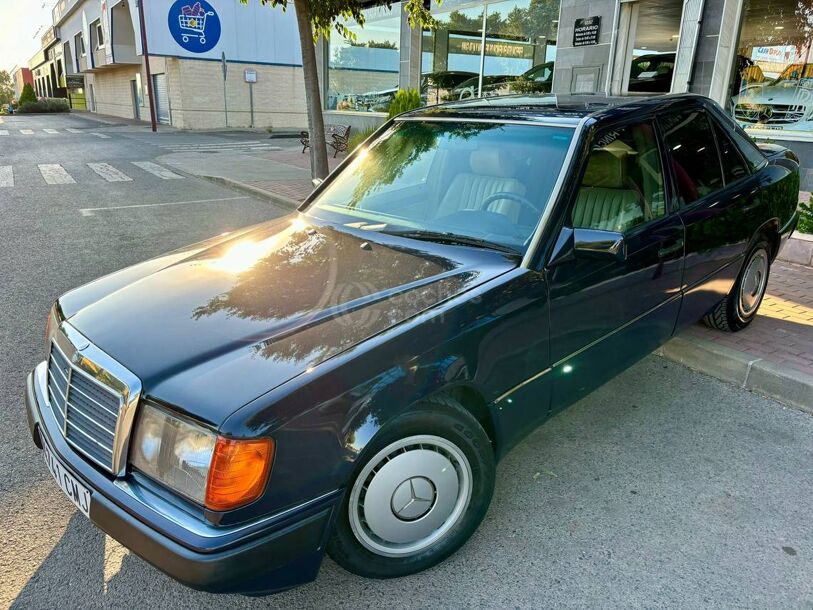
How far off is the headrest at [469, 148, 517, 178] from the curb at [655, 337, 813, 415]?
6.85 feet

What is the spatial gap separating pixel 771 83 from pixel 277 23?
2806 centimetres

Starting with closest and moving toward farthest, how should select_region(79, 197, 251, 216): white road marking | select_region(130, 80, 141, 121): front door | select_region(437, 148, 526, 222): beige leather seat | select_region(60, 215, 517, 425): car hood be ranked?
select_region(60, 215, 517, 425): car hood < select_region(437, 148, 526, 222): beige leather seat < select_region(79, 197, 251, 216): white road marking < select_region(130, 80, 141, 121): front door

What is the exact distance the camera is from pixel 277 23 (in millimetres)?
31453

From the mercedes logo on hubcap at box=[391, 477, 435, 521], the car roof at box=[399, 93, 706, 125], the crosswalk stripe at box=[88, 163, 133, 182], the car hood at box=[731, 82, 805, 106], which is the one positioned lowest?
the crosswalk stripe at box=[88, 163, 133, 182]

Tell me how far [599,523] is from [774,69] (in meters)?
9.12

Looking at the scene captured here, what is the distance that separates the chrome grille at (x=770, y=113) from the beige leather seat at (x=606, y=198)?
7.60 metres

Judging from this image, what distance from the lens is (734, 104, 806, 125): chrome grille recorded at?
8.80 metres

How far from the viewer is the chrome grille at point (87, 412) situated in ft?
6.53

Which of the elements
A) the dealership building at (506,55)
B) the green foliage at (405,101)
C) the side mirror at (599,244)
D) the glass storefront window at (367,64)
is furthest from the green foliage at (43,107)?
the side mirror at (599,244)

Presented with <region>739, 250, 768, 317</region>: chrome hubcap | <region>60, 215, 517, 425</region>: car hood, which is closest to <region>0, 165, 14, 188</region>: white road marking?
<region>60, 215, 517, 425</region>: car hood

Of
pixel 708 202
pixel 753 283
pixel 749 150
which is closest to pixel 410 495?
pixel 708 202

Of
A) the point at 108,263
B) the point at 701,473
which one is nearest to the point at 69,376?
the point at 701,473

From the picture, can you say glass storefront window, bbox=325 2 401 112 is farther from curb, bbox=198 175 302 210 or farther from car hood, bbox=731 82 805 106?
car hood, bbox=731 82 805 106

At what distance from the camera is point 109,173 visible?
13.8 metres
